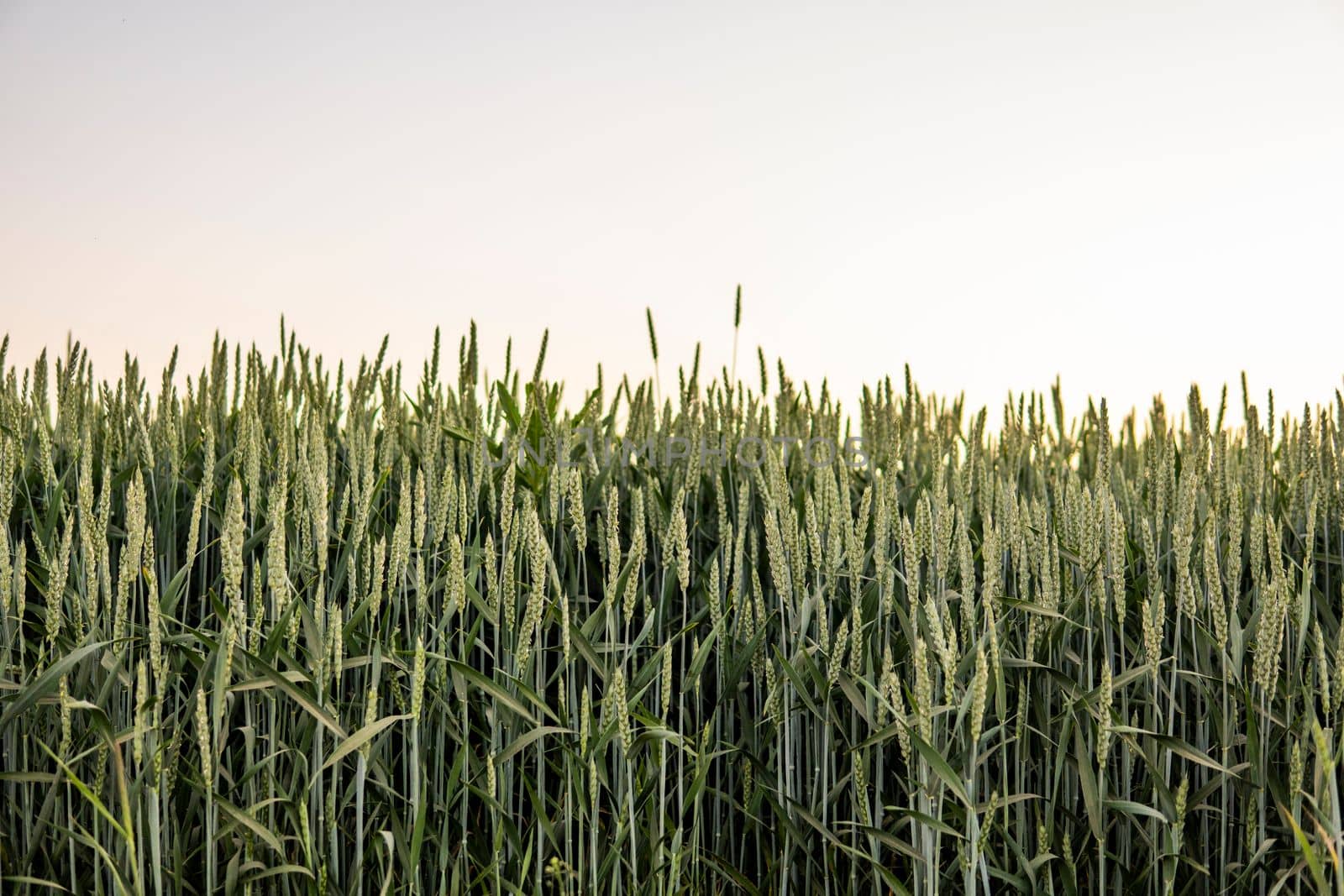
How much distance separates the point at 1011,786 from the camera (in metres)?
1.87

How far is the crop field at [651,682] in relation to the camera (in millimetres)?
1471

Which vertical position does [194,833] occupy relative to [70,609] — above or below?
below

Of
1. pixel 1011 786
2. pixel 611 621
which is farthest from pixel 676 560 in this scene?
pixel 1011 786

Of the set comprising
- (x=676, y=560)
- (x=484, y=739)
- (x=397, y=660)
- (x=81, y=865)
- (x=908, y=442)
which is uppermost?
(x=908, y=442)

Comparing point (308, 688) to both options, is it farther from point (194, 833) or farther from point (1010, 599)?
point (1010, 599)

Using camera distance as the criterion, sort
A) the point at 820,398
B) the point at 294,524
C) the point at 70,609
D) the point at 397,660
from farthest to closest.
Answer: the point at 820,398 → the point at 294,524 → the point at 70,609 → the point at 397,660

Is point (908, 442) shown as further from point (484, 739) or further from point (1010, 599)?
point (484, 739)

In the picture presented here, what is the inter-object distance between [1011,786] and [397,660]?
107 cm

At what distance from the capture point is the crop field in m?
1.47

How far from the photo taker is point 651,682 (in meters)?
1.68

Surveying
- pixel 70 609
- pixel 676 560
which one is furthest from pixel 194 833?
pixel 676 560

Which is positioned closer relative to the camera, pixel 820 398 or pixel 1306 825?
pixel 1306 825

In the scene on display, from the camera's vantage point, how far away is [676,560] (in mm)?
1715

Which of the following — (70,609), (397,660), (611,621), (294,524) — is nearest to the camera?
(397,660)
